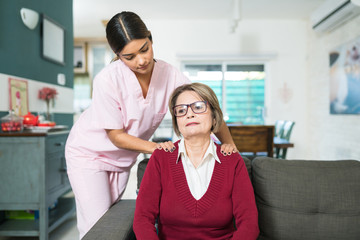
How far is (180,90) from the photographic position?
1.18 metres

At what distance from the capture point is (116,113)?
4.08 ft

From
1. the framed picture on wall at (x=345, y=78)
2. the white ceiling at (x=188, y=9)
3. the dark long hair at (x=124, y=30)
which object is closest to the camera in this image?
the dark long hair at (x=124, y=30)

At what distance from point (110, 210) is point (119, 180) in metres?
0.20

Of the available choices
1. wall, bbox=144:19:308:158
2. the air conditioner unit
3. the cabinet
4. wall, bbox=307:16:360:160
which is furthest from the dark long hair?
wall, bbox=144:19:308:158

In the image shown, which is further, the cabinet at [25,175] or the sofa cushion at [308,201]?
the cabinet at [25,175]

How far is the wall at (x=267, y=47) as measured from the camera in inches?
203

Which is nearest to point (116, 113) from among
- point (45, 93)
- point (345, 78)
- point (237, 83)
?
point (45, 93)

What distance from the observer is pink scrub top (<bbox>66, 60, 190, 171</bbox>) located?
1233 millimetres

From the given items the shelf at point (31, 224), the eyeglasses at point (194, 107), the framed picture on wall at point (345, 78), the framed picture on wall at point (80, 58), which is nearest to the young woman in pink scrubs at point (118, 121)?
the eyeglasses at point (194, 107)

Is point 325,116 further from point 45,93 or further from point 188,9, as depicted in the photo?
point 45,93

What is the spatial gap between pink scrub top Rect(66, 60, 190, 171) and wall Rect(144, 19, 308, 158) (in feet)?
12.9

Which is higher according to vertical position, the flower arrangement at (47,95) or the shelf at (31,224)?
the flower arrangement at (47,95)

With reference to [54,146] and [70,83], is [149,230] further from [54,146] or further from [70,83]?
[70,83]

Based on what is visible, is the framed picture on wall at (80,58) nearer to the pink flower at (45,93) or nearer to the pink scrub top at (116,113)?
the pink flower at (45,93)
